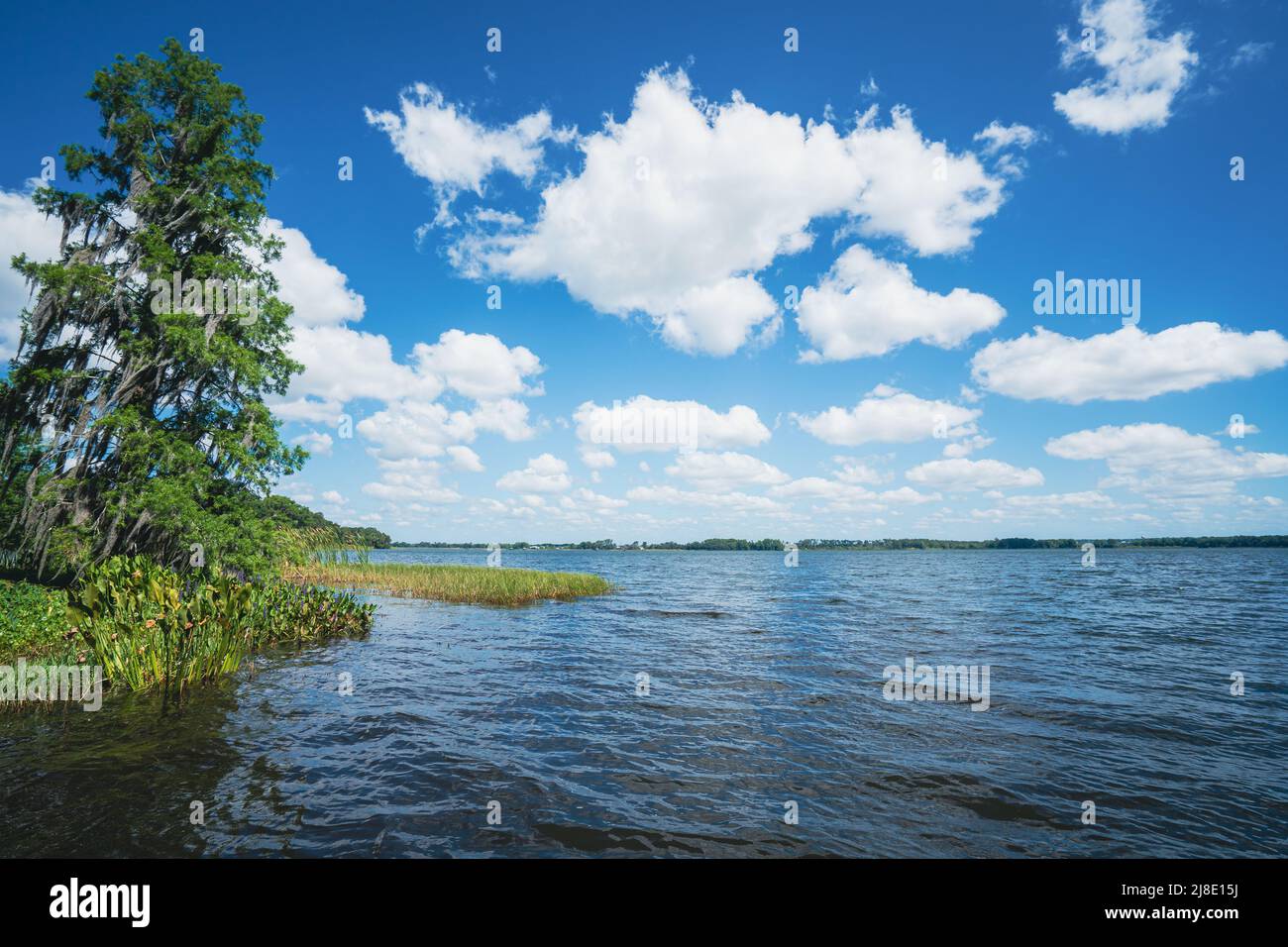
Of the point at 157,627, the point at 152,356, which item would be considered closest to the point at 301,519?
the point at 152,356

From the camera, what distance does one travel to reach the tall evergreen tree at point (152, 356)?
18922 mm

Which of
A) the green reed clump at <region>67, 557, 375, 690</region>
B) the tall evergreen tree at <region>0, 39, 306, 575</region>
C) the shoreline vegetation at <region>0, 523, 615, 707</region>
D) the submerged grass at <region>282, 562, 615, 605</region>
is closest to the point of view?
the green reed clump at <region>67, 557, 375, 690</region>

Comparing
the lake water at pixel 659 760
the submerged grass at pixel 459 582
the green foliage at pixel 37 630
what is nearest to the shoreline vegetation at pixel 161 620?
the green foliage at pixel 37 630

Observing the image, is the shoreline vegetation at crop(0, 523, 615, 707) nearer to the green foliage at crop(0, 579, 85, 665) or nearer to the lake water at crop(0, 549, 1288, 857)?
the green foliage at crop(0, 579, 85, 665)

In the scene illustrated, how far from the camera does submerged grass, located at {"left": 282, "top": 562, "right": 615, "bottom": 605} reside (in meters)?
34.9

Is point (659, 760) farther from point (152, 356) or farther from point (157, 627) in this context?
point (152, 356)

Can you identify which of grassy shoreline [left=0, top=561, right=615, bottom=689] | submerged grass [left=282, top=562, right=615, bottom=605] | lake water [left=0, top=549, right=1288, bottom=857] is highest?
grassy shoreline [left=0, top=561, right=615, bottom=689]

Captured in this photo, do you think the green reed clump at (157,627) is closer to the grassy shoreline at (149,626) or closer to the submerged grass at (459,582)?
the grassy shoreline at (149,626)

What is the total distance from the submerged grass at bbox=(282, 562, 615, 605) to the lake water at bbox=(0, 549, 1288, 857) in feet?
48.3

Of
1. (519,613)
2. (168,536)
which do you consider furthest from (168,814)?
(519,613)

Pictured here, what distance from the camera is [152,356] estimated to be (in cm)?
2022

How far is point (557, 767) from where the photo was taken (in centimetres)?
962

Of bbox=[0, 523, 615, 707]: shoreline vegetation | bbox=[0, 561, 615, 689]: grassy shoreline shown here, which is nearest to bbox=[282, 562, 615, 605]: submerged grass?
bbox=[0, 523, 615, 707]: shoreline vegetation
